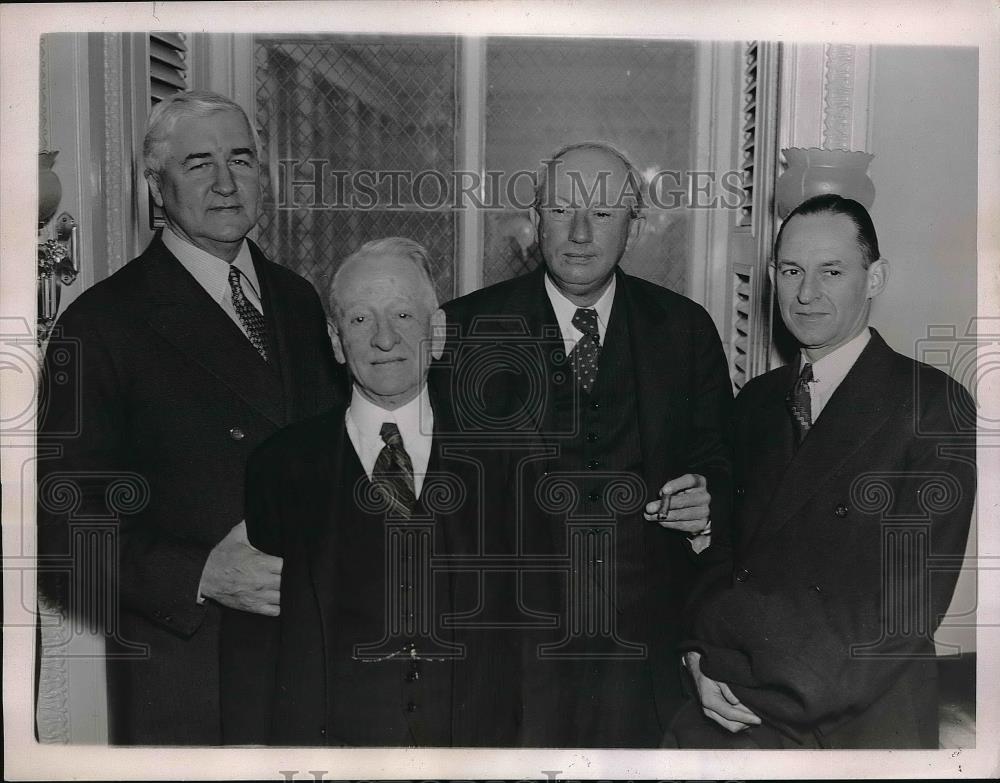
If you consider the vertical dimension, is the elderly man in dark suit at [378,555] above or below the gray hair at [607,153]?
below

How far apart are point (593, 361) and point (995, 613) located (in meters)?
1.32

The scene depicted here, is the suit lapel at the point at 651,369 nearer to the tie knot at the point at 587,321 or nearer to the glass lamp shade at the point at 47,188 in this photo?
the tie knot at the point at 587,321

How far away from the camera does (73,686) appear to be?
7.92 feet

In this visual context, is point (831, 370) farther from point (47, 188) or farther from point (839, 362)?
point (47, 188)

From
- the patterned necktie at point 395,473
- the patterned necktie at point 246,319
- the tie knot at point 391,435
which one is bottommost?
the patterned necktie at point 395,473

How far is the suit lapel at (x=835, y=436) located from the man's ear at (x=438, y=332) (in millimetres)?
959

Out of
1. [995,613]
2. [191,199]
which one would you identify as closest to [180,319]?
[191,199]

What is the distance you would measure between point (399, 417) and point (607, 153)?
2.86ft

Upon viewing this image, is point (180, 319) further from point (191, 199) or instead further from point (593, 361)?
point (593, 361)

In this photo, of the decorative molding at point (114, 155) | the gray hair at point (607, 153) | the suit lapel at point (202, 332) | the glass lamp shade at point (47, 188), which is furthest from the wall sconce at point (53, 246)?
the gray hair at point (607, 153)

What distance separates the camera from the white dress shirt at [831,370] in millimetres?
2346

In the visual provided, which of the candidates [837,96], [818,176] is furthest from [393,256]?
[837,96]

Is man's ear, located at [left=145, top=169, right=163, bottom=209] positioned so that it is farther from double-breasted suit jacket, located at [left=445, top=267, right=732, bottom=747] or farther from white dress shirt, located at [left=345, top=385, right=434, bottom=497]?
double-breasted suit jacket, located at [left=445, top=267, right=732, bottom=747]

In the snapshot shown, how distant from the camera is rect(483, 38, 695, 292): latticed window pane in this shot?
7.60 feet
